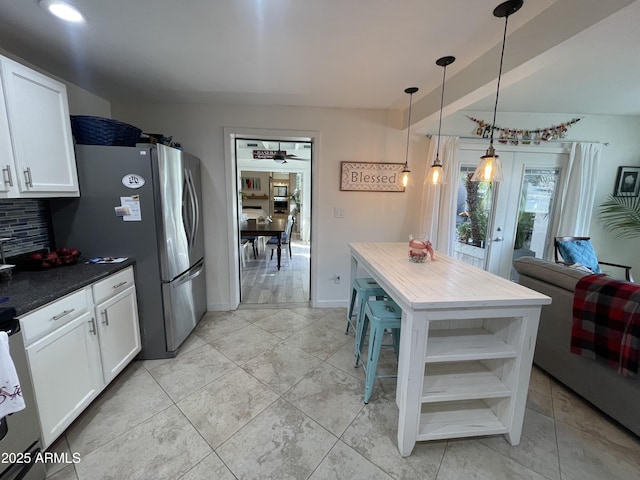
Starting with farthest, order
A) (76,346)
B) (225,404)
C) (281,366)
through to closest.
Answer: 1. (281,366)
2. (225,404)
3. (76,346)

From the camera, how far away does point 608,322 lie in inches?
59.7

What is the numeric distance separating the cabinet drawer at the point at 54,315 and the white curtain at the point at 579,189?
4901 millimetres

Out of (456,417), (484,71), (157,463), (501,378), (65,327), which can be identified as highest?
(484,71)

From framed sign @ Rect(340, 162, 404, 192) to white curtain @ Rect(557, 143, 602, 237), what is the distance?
2.15 m

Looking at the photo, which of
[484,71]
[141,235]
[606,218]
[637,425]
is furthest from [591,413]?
[141,235]

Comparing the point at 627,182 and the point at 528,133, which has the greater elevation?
the point at 528,133

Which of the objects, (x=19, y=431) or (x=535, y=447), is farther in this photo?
(x=535, y=447)

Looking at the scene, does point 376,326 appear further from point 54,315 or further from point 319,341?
point 54,315

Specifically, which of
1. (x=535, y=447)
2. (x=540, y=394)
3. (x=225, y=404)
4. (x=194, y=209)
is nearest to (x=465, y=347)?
(x=535, y=447)

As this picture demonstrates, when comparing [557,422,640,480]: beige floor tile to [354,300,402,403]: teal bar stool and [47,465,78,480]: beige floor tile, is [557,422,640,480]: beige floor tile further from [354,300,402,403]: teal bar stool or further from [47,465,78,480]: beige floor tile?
[47,465,78,480]: beige floor tile

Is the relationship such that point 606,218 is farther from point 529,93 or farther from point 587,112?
point 529,93

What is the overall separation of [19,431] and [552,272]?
325cm

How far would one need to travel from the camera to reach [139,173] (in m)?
1.95

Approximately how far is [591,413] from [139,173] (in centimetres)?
357
